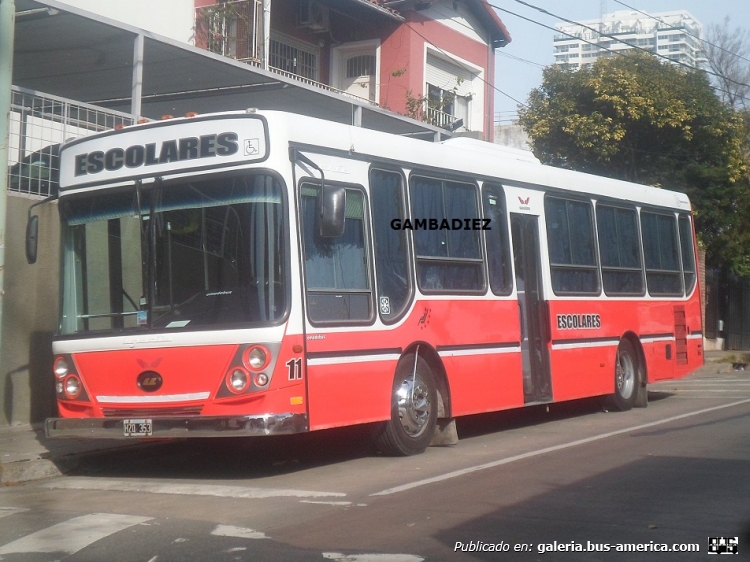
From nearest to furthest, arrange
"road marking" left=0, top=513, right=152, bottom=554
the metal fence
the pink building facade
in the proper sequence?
"road marking" left=0, top=513, right=152, bottom=554 < the metal fence < the pink building facade

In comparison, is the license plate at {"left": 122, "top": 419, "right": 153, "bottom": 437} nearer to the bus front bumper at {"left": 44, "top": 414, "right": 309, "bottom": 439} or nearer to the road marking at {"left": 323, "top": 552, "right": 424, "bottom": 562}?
the bus front bumper at {"left": 44, "top": 414, "right": 309, "bottom": 439}

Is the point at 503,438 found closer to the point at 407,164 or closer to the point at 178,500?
the point at 407,164

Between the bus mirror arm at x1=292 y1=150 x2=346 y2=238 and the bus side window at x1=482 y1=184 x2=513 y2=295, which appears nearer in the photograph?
the bus mirror arm at x1=292 y1=150 x2=346 y2=238

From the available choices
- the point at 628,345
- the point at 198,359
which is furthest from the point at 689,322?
the point at 198,359

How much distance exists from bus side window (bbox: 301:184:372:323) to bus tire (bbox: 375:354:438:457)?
87 centimetres

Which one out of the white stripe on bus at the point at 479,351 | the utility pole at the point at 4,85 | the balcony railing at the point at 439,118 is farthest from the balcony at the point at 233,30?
the utility pole at the point at 4,85

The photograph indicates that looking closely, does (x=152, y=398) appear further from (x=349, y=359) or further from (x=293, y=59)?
(x=293, y=59)

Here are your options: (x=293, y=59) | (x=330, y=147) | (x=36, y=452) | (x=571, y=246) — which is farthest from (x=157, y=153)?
(x=293, y=59)

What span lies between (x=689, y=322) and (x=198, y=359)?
9341 millimetres

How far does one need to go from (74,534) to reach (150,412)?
6.92ft

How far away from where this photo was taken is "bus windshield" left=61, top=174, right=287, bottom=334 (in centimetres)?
844

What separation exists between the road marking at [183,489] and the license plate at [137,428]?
45cm

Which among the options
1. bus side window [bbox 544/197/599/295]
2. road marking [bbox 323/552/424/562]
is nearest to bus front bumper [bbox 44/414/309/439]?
road marking [bbox 323/552/424/562]

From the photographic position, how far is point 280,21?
74.6 feet
